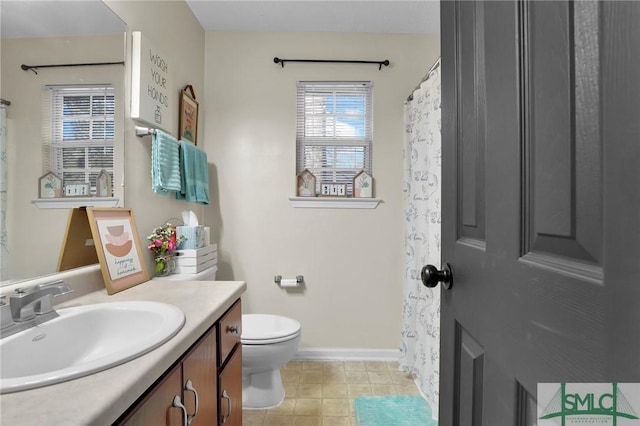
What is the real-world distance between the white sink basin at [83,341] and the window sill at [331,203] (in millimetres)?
1431

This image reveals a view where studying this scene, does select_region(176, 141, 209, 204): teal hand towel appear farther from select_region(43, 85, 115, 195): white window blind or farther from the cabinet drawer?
the cabinet drawer

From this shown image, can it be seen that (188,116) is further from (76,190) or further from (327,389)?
(327,389)

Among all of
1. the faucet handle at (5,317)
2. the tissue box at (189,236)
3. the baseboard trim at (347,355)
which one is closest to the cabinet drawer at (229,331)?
the faucet handle at (5,317)

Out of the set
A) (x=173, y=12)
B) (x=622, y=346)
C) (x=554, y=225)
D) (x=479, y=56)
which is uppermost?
(x=173, y=12)

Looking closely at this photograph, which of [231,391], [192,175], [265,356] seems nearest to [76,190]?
[192,175]

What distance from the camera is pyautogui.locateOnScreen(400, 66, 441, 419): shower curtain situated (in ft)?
5.32

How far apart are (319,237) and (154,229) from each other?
114 cm

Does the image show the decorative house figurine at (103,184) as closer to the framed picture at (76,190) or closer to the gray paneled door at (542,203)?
the framed picture at (76,190)

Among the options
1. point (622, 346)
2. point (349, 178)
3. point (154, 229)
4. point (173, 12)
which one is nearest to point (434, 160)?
point (349, 178)

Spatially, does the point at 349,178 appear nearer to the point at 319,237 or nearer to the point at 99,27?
the point at 319,237

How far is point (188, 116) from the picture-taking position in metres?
1.96

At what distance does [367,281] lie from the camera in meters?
2.27

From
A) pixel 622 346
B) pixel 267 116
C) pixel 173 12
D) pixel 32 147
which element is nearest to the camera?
pixel 622 346

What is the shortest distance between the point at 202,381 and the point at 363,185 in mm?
1711
